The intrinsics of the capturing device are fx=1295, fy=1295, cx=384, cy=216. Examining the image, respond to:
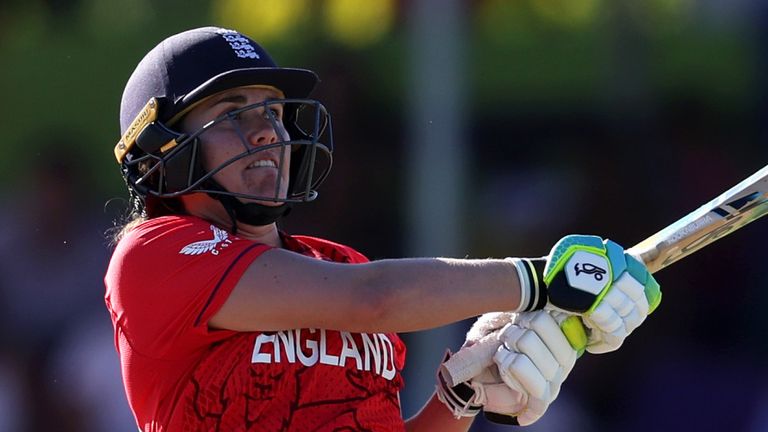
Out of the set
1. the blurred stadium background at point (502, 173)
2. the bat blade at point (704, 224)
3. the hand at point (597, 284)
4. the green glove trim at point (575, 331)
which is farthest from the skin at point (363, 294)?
the blurred stadium background at point (502, 173)

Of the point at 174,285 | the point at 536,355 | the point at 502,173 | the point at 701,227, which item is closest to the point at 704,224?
the point at 701,227

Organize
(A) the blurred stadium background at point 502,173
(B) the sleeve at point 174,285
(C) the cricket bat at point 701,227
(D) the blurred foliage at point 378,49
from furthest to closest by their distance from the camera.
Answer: (D) the blurred foliage at point 378,49 < (A) the blurred stadium background at point 502,173 < (C) the cricket bat at point 701,227 < (B) the sleeve at point 174,285

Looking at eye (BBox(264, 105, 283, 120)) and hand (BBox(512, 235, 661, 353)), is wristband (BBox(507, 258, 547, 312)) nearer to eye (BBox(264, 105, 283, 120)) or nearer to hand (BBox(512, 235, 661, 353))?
hand (BBox(512, 235, 661, 353))

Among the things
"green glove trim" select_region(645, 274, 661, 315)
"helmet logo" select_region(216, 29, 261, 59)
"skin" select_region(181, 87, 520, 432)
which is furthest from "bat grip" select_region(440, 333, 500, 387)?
"helmet logo" select_region(216, 29, 261, 59)

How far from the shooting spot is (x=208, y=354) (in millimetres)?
2902

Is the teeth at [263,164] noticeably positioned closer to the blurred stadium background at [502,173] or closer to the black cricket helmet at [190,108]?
the black cricket helmet at [190,108]

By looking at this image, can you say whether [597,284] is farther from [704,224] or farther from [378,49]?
[378,49]

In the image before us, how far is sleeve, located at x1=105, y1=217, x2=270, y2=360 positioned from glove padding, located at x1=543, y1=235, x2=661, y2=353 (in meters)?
0.70

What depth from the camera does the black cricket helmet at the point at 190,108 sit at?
10.1ft

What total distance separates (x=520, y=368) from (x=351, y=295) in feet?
1.76

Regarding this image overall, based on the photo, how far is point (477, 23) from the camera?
6215mm

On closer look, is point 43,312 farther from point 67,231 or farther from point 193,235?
point 193,235

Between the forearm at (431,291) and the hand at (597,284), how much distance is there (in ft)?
0.31

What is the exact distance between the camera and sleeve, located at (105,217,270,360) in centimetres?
283
